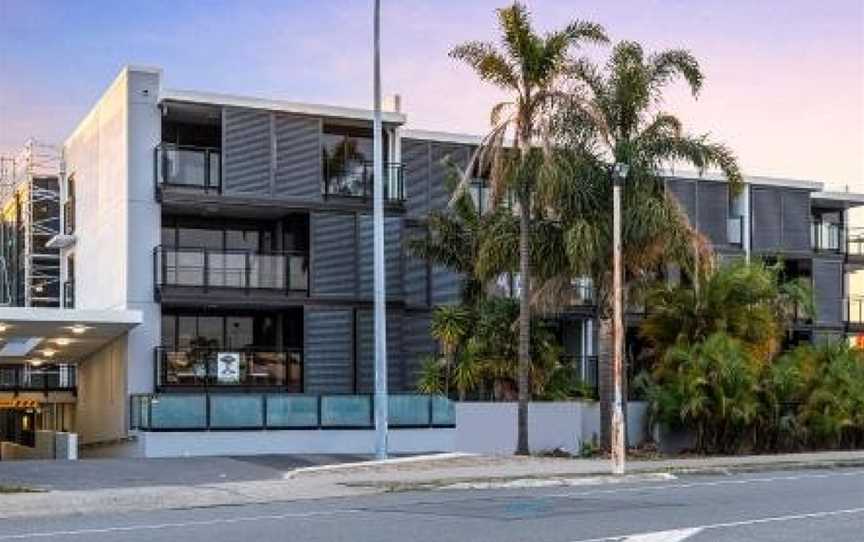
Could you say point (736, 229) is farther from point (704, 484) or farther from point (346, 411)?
point (704, 484)

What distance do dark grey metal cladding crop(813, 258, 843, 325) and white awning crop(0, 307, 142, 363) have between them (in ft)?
81.5

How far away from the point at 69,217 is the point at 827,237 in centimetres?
2655

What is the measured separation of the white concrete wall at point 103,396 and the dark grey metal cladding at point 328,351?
4847 mm

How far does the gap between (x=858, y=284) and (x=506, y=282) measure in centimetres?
2080

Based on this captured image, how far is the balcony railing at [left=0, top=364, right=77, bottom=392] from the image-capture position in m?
44.9

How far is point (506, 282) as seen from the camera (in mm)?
37562

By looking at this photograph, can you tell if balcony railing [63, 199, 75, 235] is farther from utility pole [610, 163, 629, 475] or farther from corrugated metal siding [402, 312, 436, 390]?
utility pole [610, 163, 629, 475]

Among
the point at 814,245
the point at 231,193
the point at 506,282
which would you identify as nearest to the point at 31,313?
the point at 231,193

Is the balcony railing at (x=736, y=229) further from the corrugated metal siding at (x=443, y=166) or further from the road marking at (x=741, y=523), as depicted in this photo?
the road marking at (x=741, y=523)

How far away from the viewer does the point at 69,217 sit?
43219 millimetres

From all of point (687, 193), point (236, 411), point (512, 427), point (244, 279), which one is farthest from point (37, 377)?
point (687, 193)

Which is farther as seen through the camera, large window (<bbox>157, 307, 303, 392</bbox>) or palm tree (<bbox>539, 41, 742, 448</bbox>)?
large window (<bbox>157, 307, 303, 392</bbox>)

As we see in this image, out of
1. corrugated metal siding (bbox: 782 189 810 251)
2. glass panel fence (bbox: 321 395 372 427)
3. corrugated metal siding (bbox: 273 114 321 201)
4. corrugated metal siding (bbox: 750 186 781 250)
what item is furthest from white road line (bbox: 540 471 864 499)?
corrugated metal siding (bbox: 782 189 810 251)

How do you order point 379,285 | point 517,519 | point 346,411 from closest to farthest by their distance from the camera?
1. point 517,519
2. point 379,285
3. point 346,411
